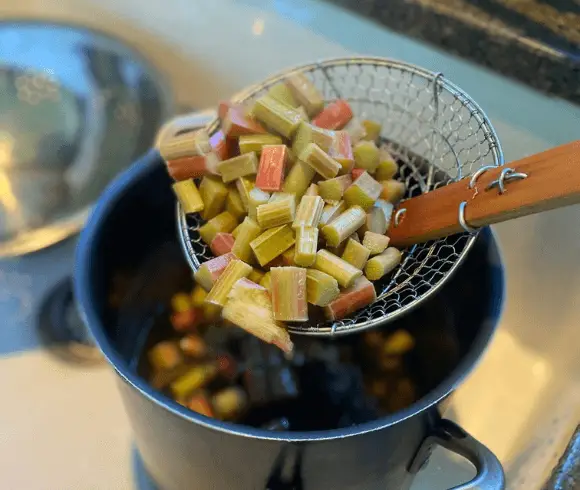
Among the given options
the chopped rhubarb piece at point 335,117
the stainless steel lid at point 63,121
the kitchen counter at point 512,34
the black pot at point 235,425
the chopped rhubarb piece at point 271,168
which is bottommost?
the stainless steel lid at point 63,121

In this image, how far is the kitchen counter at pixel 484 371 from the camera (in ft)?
2.02

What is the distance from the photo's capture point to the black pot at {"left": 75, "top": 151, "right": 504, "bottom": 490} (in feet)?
1.28

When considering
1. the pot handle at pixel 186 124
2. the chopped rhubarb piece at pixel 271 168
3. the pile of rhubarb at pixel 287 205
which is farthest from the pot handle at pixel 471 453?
the pot handle at pixel 186 124

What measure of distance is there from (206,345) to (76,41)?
20.2 inches

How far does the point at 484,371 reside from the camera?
679mm

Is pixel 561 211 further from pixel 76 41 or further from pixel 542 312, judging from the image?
pixel 76 41

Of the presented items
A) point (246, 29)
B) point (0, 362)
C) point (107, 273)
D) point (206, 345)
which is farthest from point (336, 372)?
point (246, 29)

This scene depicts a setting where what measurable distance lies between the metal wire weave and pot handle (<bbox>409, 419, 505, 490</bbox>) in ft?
0.32

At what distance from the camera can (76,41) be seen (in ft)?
2.92

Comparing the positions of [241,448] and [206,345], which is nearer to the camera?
[241,448]

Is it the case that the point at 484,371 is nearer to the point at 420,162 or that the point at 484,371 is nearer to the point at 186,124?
the point at 420,162

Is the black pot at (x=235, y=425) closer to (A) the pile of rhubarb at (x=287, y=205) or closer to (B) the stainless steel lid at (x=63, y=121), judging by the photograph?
(A) the pile of rhubarb at (x=287, y=205)

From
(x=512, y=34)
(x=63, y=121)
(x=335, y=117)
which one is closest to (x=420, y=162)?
(x=335, y=117)

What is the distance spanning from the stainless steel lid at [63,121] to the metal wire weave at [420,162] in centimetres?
26
